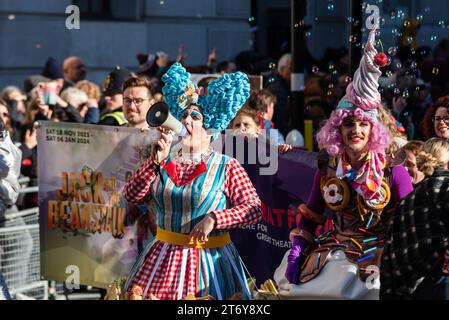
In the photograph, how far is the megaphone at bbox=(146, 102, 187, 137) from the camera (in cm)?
680

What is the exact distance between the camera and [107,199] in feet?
29.9

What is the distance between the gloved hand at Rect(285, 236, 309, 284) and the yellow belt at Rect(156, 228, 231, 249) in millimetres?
446

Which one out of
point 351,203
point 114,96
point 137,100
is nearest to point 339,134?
point 351,203

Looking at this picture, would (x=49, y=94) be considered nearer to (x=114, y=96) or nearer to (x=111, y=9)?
(x=114, y=96)

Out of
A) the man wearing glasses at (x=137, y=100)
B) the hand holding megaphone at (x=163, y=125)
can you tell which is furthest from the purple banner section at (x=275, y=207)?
the hand holding megaphone at (x=163, y=125)

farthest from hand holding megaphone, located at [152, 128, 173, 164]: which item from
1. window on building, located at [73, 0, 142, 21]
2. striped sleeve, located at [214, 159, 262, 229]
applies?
window on building, located at [73, 0, 142, 21]

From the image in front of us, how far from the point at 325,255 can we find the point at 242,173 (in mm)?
768

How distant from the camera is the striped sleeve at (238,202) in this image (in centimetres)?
680

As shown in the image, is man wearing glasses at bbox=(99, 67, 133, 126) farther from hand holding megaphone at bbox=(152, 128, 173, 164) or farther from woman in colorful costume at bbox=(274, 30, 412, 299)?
woman in colorful costume at bbox=(274, 30, 412, 299)

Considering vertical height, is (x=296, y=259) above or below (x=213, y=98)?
below

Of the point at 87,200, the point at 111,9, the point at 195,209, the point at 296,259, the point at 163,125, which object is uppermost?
the point at 111,9

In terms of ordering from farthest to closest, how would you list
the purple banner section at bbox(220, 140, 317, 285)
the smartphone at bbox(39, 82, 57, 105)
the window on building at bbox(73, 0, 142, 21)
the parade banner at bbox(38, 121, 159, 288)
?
the window on building at bbox(73, 0, 142, 21) < the smartphone at bbox(39, 82, 57, 105) < the parade banner at bbox(38, 121, 159, 288) < the purple banner section at bbox(220, 140, 317, 285)

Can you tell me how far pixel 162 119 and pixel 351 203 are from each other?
119 centimetres

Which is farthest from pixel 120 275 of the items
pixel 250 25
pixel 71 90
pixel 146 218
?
pixel 250 25
